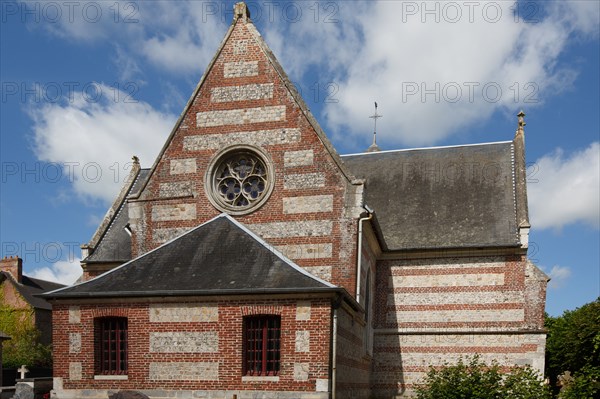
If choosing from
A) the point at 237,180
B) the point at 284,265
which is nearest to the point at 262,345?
the point at 284,265

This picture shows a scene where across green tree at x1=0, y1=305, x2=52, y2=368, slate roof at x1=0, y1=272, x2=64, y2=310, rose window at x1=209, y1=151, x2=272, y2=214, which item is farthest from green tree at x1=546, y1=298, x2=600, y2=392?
slate roof at x1=0, y1=272, x2=64, y2=310

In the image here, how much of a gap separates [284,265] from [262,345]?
2.12 meters

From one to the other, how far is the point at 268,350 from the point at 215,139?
23.3 feet

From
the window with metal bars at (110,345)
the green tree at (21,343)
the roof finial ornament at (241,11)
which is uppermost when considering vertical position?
the roof finial ornament at (241,11)

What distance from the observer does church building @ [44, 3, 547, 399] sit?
1405cm

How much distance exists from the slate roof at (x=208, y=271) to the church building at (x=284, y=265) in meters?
0.05

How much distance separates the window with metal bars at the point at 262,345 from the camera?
14.1 metres

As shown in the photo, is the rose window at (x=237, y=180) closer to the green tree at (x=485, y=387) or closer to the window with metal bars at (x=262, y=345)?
the window with metal bars at (x=262, y=345)

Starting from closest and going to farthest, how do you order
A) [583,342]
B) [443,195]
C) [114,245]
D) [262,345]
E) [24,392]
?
[262,345]
[24,392]
[583,342]
[114,245]
[443,195]

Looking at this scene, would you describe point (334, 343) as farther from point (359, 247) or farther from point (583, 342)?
point (583, 342)

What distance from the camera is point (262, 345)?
558 inches

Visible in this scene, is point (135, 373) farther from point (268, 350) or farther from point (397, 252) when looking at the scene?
point (397, 252)

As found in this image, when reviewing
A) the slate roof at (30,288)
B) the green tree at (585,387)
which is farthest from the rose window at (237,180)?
the slate roof at (30,288)

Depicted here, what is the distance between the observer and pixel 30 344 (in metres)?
36.5
